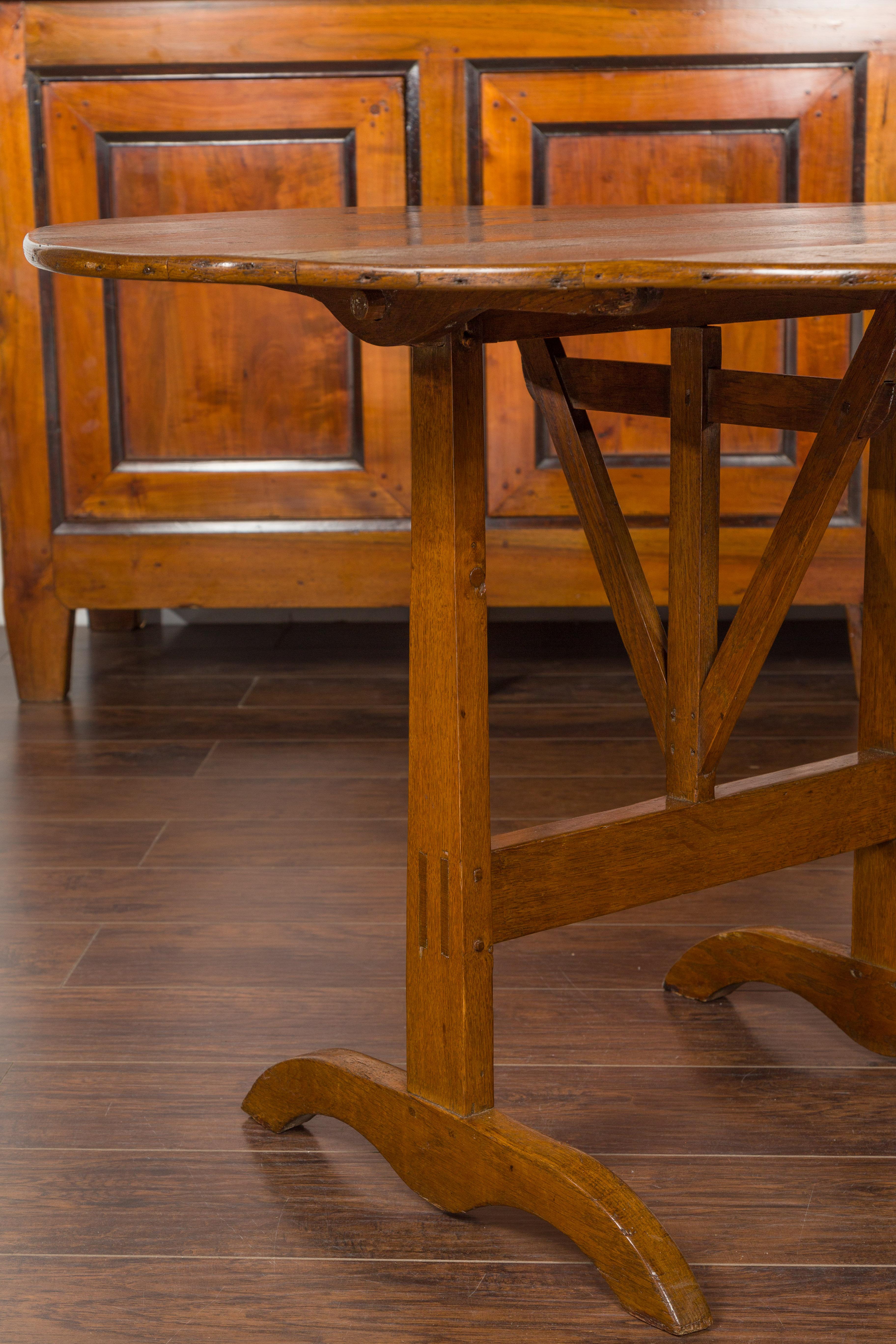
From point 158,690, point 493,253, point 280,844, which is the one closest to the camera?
point 493,253

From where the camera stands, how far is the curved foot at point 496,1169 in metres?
0.93

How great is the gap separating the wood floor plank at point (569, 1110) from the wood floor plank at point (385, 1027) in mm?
22

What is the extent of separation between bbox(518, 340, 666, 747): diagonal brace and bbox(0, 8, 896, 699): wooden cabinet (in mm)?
1108

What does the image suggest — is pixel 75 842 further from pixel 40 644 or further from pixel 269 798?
pixel 40 644

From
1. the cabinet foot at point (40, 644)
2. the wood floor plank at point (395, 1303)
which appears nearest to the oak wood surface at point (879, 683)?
the wood floor plank at point (395, 1303)

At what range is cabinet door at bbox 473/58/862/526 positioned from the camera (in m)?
2.18

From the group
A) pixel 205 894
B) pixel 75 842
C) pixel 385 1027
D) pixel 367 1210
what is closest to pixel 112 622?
pixel 75 842

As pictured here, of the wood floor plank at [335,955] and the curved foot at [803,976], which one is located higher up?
the curved foot at [803,976]

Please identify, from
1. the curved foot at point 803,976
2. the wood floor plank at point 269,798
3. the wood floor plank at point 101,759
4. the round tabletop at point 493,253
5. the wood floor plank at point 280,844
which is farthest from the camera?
the wood floor plank at point 101,759

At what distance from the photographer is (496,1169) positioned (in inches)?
39.0

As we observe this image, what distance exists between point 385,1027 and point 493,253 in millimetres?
781

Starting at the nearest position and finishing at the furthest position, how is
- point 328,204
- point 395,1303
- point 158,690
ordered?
point 395,1303 < point 328,204 < point 158,690

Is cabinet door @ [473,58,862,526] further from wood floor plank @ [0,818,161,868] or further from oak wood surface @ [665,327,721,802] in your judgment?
oak wood surface @ [665,327,721,802]

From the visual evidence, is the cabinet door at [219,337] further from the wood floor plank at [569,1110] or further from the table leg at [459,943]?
the table leg at [459,943]
